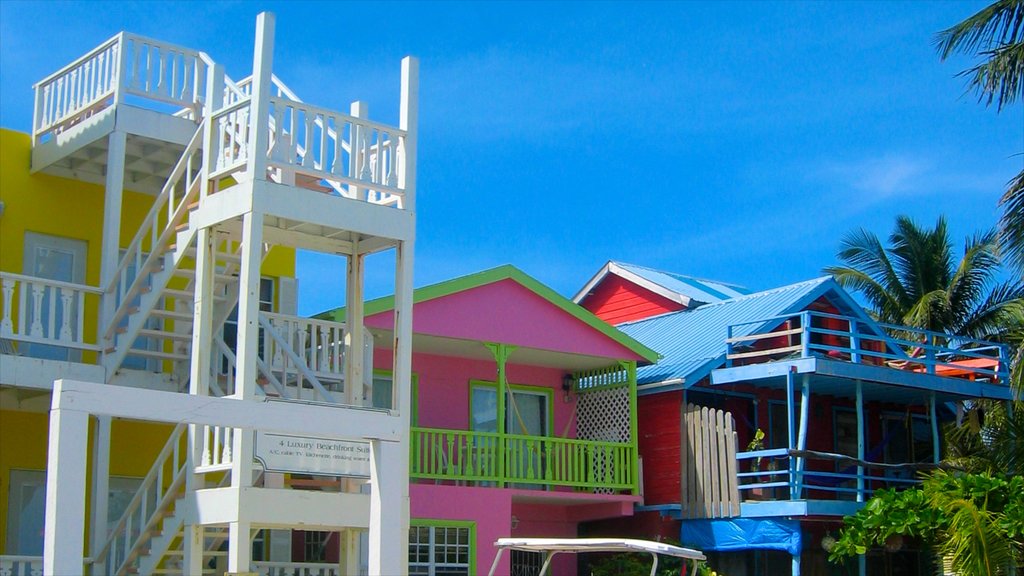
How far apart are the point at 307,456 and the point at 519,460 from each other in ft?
27.8

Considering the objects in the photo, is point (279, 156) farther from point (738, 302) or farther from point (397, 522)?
point (738, 302)

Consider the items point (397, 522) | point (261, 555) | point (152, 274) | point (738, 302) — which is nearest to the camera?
point (397, 522)

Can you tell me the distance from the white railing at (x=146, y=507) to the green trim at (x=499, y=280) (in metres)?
4.12

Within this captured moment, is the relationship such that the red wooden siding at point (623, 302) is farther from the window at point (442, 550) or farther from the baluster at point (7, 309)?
the baluster at point (7, 309)

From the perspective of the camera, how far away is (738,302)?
28.0 meters

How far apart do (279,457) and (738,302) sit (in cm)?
1480

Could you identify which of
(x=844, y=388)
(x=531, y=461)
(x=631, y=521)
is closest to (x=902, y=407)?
(x=844, y=388)

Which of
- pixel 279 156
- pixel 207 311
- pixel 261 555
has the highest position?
pixel 279 156

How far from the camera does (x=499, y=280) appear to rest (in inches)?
925

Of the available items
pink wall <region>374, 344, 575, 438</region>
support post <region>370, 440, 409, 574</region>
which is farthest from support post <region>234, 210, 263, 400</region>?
pink wall <region>374, 344, 575, 438</region>

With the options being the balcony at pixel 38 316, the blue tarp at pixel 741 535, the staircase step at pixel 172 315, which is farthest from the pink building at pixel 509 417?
the balcony at pixel 38 316

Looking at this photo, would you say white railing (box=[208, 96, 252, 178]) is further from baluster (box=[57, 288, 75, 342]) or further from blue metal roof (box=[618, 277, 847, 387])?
blue metal roof (box=[618, 277, 847, 387])

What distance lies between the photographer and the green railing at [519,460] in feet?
72.6

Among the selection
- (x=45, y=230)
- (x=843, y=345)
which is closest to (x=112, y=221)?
(x=45, y=230)
